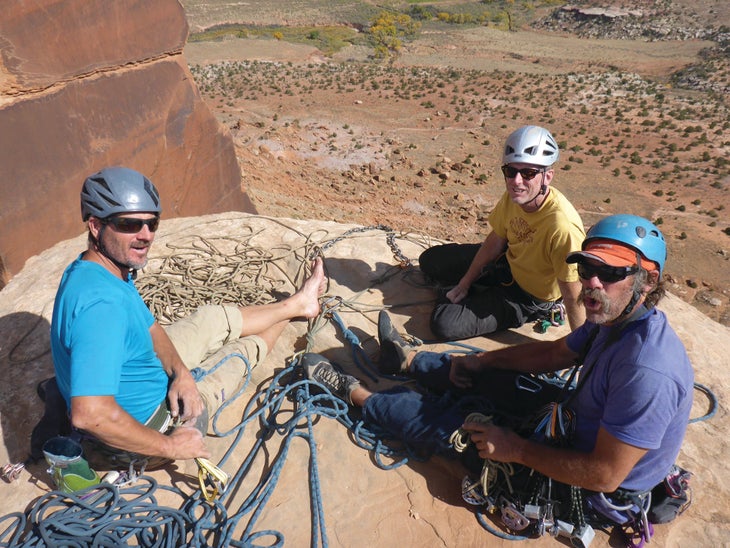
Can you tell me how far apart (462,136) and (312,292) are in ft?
45.3

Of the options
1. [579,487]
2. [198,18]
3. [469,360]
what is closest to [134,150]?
[469,360]

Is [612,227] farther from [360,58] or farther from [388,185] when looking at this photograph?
[360,58]

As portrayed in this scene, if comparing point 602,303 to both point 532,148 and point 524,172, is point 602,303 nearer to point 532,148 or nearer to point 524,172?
point 524,172

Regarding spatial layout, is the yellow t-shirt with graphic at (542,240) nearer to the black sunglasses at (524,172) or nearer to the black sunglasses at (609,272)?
the black sunglasses at (524,172)

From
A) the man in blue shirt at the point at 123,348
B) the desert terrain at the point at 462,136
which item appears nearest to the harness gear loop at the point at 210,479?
the man in blue shirt at the point at 123,348

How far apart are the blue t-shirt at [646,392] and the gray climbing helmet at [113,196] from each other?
2137 millimetres

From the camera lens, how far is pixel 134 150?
18.4ft

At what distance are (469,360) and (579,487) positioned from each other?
107cm

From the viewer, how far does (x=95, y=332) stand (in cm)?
201

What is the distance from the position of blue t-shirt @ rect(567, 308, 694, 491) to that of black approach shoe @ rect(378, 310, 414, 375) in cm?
150

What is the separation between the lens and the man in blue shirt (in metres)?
2.02

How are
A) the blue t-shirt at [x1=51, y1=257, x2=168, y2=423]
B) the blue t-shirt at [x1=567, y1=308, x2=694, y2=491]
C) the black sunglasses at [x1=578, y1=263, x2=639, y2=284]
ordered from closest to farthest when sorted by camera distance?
1. the blue t-shirt at [x1=567, y1=308, x2=694, y2=491]
2. the blue t-shirt at [x1=51, y1=257, x2=168, y2=423]
3. the black sunglasses at [x1=578, y1=263, x2=639, y2=284]

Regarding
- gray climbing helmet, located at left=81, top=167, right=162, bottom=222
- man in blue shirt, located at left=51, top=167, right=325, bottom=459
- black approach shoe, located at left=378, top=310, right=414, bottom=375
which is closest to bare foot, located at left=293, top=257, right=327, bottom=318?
black approach shoe, located at left=378, top=310, right=414, bottom=375

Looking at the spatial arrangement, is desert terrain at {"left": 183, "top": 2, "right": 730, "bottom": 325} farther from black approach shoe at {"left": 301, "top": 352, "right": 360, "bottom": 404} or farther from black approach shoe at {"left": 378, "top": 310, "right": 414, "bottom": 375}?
black approach shoe at {"left": 301, "top": 352, "right": 360, "bottom": 404}
